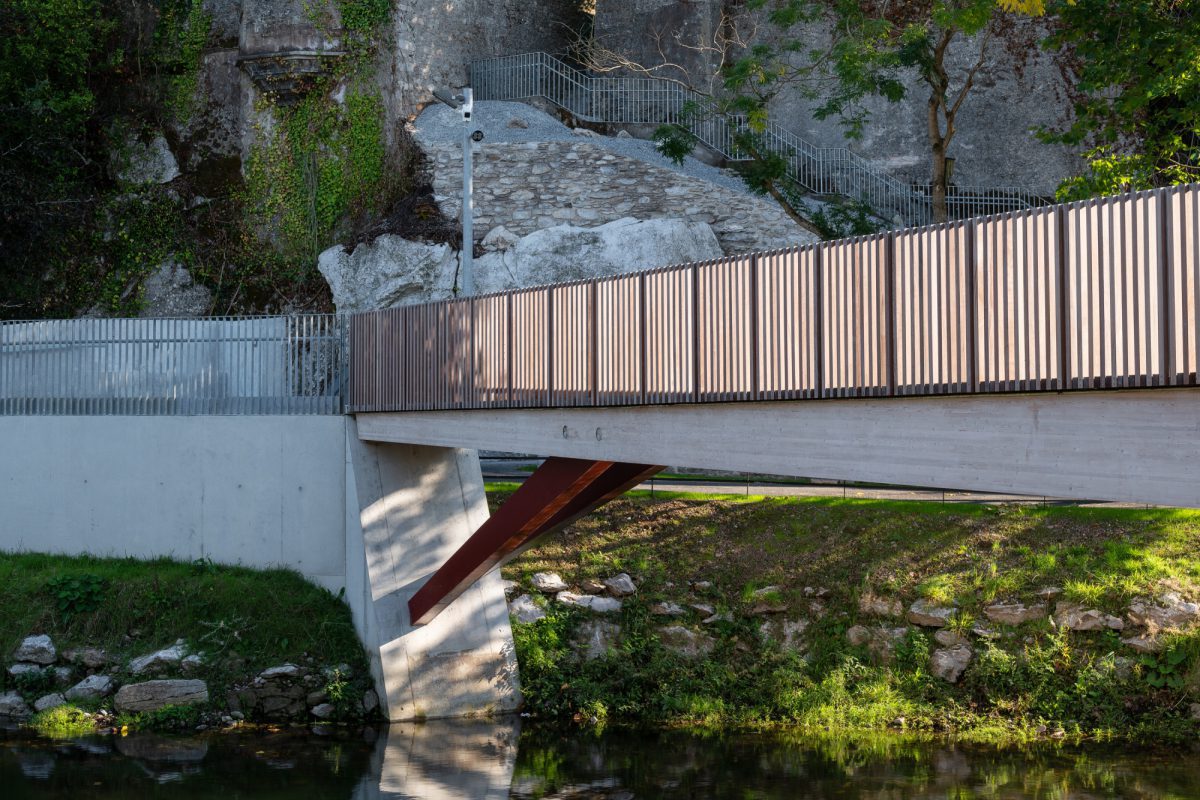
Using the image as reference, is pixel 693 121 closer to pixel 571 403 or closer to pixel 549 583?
pixel 549 583

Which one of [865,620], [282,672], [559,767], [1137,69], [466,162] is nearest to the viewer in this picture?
[559,767]

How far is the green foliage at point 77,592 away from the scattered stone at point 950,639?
36.9 ft

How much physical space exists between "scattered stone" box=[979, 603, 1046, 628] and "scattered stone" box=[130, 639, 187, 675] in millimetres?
10594

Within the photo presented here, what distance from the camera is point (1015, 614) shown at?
1781cm

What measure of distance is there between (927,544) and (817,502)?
2.08 meters

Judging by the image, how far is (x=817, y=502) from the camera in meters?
20.8

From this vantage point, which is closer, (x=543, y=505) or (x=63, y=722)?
(x=543, y=505)

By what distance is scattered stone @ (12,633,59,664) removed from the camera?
1756cm

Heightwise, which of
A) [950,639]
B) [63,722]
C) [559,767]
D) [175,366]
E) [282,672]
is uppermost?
[175,366]

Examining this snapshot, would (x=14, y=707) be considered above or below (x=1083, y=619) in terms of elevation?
below

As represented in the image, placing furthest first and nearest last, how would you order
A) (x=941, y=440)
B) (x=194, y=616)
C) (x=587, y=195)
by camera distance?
(x=587, y=195) → (x=194, y=616) → (x=941, y=440)

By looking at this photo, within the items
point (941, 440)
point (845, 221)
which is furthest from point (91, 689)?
point (845, 221)

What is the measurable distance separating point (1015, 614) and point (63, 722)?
40.0ft

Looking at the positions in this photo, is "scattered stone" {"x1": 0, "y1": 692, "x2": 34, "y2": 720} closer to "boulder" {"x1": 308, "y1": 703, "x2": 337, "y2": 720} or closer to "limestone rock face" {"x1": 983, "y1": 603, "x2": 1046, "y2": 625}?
"boulder" {"x1": 308, "y1": 703, "x2": 337, "y2": 720}
